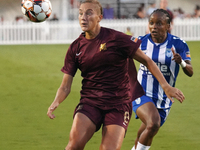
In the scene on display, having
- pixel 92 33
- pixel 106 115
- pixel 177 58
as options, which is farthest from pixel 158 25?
pixel 106 115

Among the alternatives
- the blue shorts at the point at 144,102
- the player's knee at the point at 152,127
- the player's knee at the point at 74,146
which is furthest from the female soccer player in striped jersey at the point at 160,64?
the player's knee at the point at 74,146

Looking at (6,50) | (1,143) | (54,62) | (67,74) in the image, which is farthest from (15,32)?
(67,74)

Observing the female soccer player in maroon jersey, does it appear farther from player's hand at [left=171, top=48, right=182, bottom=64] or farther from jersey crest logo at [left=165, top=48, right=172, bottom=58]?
jersey crest logo at [left=165, top=48, right=172, bottom=58]

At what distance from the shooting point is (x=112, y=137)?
16.6 ft

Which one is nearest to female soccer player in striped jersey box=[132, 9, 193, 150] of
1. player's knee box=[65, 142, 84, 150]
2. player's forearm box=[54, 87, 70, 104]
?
player's forearm box=[54, 87, 70, 104]

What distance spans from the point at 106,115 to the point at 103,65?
0.60 m

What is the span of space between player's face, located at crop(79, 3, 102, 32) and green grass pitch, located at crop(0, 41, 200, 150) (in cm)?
269

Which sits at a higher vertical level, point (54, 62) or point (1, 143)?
point (1, 143)

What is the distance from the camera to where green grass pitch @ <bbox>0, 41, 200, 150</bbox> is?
304 inches

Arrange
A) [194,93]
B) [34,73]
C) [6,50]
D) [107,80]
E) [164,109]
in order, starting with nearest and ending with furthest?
[107,80], [164,109], [194,93], [34,73], [6,50]

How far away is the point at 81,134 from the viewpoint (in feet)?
16.5

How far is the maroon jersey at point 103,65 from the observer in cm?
537

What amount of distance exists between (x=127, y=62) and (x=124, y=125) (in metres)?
0.83

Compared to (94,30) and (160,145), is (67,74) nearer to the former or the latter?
(94,30)
